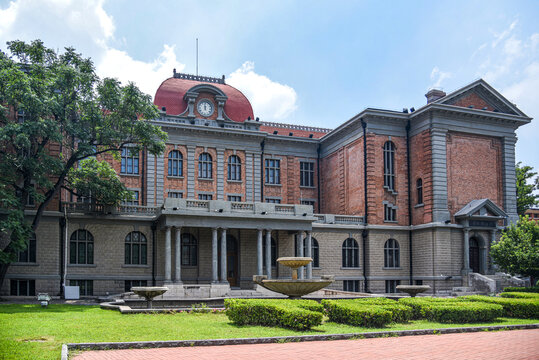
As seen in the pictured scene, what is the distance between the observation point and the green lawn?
14.5 m

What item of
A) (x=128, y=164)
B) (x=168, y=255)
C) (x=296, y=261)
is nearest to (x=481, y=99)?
(x=296, y=261)

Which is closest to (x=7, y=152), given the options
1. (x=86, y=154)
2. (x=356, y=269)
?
(x=86, y=154)

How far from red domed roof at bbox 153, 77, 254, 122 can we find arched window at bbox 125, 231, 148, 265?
11669 mm

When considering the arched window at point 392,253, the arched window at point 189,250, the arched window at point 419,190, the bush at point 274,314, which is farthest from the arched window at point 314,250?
the bush at point 274,314

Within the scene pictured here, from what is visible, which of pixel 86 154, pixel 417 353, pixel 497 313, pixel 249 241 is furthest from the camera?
pixel 249 241

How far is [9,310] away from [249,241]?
2061 centimetres

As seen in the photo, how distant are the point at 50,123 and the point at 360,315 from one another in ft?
69.6

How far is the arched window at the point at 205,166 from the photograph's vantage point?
1791 inches

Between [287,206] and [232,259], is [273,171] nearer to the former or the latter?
[287,206]

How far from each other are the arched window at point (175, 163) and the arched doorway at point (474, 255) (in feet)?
79.4

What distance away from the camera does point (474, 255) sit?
1705 inches

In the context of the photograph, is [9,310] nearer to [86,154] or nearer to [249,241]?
[86,154]

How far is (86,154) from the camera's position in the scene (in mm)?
33438

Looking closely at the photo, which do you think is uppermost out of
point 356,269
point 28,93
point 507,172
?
point 28,93
